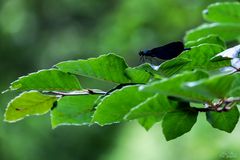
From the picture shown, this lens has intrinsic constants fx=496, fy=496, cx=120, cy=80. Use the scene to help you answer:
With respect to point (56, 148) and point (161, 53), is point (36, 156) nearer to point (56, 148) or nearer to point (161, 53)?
point (56, 148)

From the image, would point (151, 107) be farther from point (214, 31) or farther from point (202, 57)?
point (214, 31)

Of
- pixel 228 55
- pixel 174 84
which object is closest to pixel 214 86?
pixel 174 84

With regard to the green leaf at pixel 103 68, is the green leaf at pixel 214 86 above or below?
below

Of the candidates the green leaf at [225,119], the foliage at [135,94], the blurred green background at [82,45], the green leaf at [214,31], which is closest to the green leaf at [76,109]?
the foliage at [135,94]

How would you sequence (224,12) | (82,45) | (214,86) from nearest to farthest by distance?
(214,86)
(224,12)
(82,45)

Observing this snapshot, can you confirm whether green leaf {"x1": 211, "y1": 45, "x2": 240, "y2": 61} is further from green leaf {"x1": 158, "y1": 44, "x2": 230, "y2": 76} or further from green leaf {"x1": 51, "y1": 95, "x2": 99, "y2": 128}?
green leaf {"x1": 51, "y1": 95, "x2": 99, "y2": 128}

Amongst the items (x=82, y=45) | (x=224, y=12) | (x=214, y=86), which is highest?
(x=82, y=45)

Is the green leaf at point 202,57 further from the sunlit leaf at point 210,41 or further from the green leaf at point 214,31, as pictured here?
the green leaf at point 214,31
